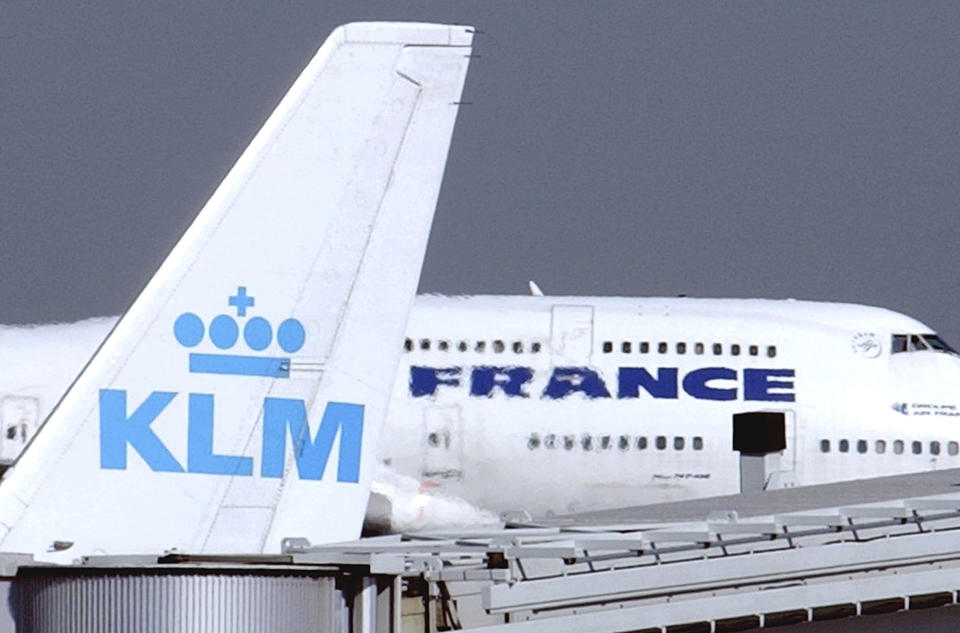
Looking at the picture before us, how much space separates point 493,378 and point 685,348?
151 inches

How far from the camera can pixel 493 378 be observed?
157 ft

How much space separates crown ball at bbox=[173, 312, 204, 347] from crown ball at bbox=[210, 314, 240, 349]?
0.40 feet

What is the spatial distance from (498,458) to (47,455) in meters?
26.1

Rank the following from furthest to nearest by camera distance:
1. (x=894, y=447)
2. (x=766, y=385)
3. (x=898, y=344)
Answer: (x=898, y=344) → (x=894, y=447) → (x=766, y=385)

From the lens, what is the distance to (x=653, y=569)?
1961 centimetres

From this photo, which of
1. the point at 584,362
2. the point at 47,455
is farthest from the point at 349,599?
the point at 584,362

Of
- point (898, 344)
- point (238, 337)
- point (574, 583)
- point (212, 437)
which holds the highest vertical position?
point (898, 344)

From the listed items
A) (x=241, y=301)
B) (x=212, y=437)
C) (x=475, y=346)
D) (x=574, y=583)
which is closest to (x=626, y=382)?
(x=475, y=346)

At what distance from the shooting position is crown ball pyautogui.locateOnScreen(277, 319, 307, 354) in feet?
77.8

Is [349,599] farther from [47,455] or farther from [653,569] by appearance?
[47,455]

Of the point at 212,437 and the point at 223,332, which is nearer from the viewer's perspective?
the point at 212,437

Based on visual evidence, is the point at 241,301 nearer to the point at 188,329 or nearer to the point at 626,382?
the point at 188,329

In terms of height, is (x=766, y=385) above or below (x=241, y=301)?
above

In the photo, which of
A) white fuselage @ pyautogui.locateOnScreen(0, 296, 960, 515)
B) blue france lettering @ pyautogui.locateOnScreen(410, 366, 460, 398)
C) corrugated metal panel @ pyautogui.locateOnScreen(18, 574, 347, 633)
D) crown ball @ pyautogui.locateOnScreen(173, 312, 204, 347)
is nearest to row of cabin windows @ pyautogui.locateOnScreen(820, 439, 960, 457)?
white fuselage @ pyautogui.locateOnScreen(0, 296, 960, 515)
